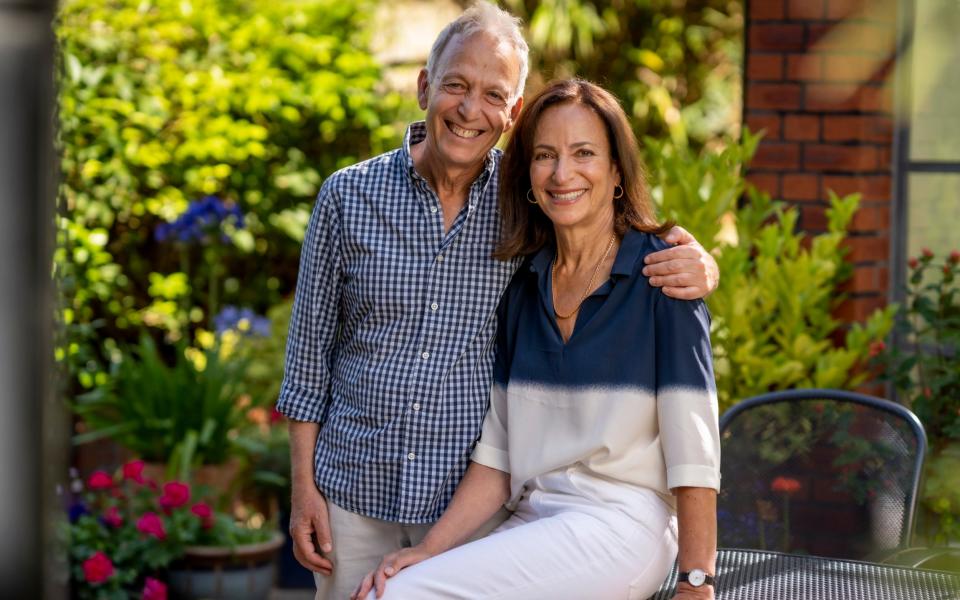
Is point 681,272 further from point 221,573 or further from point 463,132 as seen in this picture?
point 221,573

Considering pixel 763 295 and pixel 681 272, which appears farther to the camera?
Answer: pixel 763 295

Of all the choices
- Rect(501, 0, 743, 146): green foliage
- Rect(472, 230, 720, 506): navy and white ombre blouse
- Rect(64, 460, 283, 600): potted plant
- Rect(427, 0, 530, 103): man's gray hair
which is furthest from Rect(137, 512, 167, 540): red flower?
Rect(501, 0, 743, 146): green foliage

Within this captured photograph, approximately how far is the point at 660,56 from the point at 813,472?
5243 mm

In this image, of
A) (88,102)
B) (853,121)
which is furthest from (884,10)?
(88,102)

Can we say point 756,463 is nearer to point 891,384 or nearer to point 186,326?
point 891,384

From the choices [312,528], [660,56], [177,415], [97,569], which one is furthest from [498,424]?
[660,56]

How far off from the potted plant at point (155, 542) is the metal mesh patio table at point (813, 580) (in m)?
1.97

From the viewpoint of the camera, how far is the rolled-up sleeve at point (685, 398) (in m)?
1.85

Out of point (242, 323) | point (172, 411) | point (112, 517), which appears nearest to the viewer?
point (112, 517)

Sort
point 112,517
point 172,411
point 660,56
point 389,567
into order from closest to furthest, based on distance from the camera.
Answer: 1. point 389,567
2. point 112,517
3. point 172,411
4. point 660,56

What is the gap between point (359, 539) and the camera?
217cm

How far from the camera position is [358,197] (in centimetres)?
217

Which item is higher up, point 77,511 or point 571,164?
point 571,164

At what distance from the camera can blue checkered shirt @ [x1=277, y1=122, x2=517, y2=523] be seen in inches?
82.7
